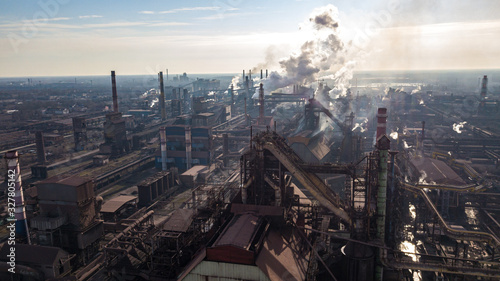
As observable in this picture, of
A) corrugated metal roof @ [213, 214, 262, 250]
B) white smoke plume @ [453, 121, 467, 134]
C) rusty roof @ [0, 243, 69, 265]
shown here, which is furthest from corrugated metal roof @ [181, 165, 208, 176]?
white smoke plume @ [453, 121, 467, 134]

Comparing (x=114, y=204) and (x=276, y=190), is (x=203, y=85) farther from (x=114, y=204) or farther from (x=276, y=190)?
(x=276, y=190)

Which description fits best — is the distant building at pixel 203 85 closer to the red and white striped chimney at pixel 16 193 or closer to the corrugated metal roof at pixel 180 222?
the red and white striped chimney at pixel 16 193

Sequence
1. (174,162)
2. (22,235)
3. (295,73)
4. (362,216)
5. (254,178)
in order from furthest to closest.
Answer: (295,73), (174,162), (22,235), (254,178), (362,216)

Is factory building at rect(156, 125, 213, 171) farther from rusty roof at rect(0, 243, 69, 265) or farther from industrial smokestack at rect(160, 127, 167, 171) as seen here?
rusty roof at rect(0, 243, 69, 265)

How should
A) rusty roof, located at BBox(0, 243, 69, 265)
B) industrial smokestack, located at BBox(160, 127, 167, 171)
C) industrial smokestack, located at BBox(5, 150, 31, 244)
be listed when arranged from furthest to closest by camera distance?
1. industrial smokestack, located at BBox(160, 127, 167, 171)
2. industrial smokestack, located at BBox(5, 150, 31, 244)
3. rusty roof, located at BBox(0, 243, 69, 265)

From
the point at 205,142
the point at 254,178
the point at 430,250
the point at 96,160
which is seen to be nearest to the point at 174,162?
the point at 205,142

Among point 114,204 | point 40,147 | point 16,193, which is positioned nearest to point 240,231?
point 16,193

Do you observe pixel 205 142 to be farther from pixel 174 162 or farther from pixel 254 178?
pixel 254 178
